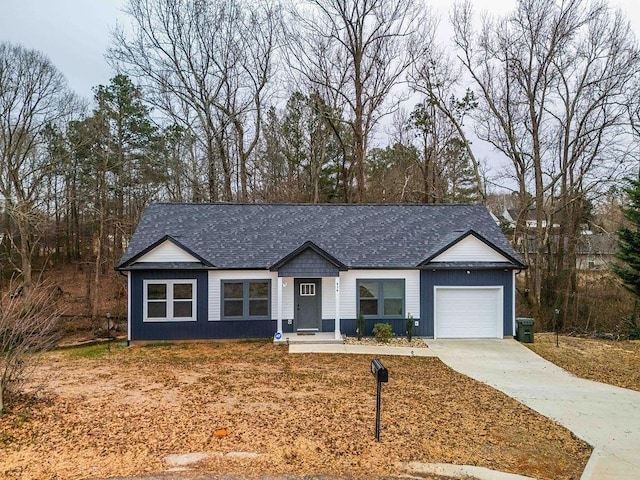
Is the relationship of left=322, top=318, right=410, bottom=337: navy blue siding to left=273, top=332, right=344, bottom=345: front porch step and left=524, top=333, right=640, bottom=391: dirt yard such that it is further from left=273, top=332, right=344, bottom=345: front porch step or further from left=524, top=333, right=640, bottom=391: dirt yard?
left=524, top=333, right=640, bottom=391: dirt yard

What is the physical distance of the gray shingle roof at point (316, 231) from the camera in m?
14.4

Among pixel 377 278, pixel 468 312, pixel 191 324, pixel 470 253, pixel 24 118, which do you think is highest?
pixel 24 118

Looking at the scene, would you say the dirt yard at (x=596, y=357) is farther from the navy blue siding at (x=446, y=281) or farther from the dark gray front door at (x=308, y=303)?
the dark gray front door at (x=308, y=303)

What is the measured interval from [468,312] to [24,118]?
21320 millimetres

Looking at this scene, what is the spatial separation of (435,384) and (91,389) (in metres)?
7.06

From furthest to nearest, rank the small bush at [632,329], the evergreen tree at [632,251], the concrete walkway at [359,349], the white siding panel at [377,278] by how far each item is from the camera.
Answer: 1. the small bush at [632,329]
2. the evergreen tree at [632,251]
3. the white siding panel at [377,278]
4. the concrete walkway at [359,349]

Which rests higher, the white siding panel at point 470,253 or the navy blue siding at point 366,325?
the white siding panel at point 470,253

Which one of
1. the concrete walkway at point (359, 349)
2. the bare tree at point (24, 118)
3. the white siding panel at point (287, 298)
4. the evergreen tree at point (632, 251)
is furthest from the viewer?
the bare tree at point (24, 118)

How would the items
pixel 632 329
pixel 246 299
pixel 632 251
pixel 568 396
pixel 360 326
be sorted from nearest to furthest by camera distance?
pixel 568 396
pixel 360 326
pixel 246 299
pixel 632 251
pixel 632 329

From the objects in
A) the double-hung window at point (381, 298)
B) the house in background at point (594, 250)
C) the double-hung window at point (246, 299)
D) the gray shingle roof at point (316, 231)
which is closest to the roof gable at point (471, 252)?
the gray shingle roof at point (316, 231)

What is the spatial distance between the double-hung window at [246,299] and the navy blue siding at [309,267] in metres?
0.99

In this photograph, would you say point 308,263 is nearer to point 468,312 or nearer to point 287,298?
point 287,298

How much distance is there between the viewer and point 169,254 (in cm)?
1367

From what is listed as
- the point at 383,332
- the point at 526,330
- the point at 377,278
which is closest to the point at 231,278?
the point at 377,278
